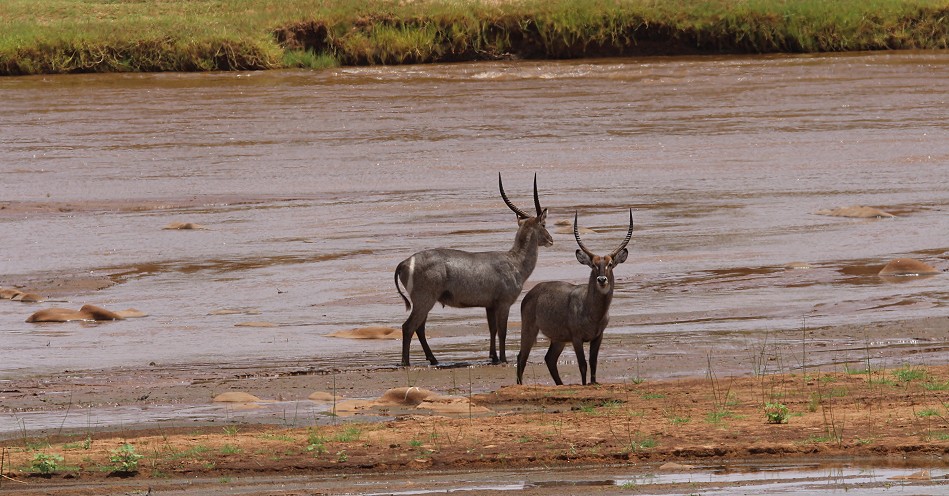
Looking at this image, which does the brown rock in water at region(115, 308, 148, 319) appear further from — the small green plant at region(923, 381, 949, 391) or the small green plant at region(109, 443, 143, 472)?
the small green plant at region(923, 381, 949, 391)

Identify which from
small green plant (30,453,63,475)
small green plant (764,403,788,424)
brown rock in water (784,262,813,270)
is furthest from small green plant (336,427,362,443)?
brown rock in water (784,262,813,270)

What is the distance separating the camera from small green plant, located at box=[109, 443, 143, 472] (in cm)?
820

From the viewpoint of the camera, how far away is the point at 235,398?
1061cm

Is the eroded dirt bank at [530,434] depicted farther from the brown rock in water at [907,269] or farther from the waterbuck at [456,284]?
the brown rock in water at [907,269]

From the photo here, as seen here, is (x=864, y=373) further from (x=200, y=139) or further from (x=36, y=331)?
(x=200, y=139)

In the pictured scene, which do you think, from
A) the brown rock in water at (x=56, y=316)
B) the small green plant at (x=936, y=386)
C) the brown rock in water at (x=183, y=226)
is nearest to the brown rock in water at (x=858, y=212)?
the brown rock in water at (x=183, y=226)

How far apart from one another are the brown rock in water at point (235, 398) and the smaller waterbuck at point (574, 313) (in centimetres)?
193

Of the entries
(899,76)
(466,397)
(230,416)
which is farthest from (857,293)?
(899,76)

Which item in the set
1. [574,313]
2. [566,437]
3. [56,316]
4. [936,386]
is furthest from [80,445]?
[56,316]

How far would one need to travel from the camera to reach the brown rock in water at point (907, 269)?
15156 millimetres

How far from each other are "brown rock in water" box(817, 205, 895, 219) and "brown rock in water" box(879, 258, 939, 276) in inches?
138

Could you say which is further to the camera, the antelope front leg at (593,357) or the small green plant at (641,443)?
the antelope front leg at (593,357)

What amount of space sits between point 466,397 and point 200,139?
19053mm

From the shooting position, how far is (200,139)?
2862 cm
